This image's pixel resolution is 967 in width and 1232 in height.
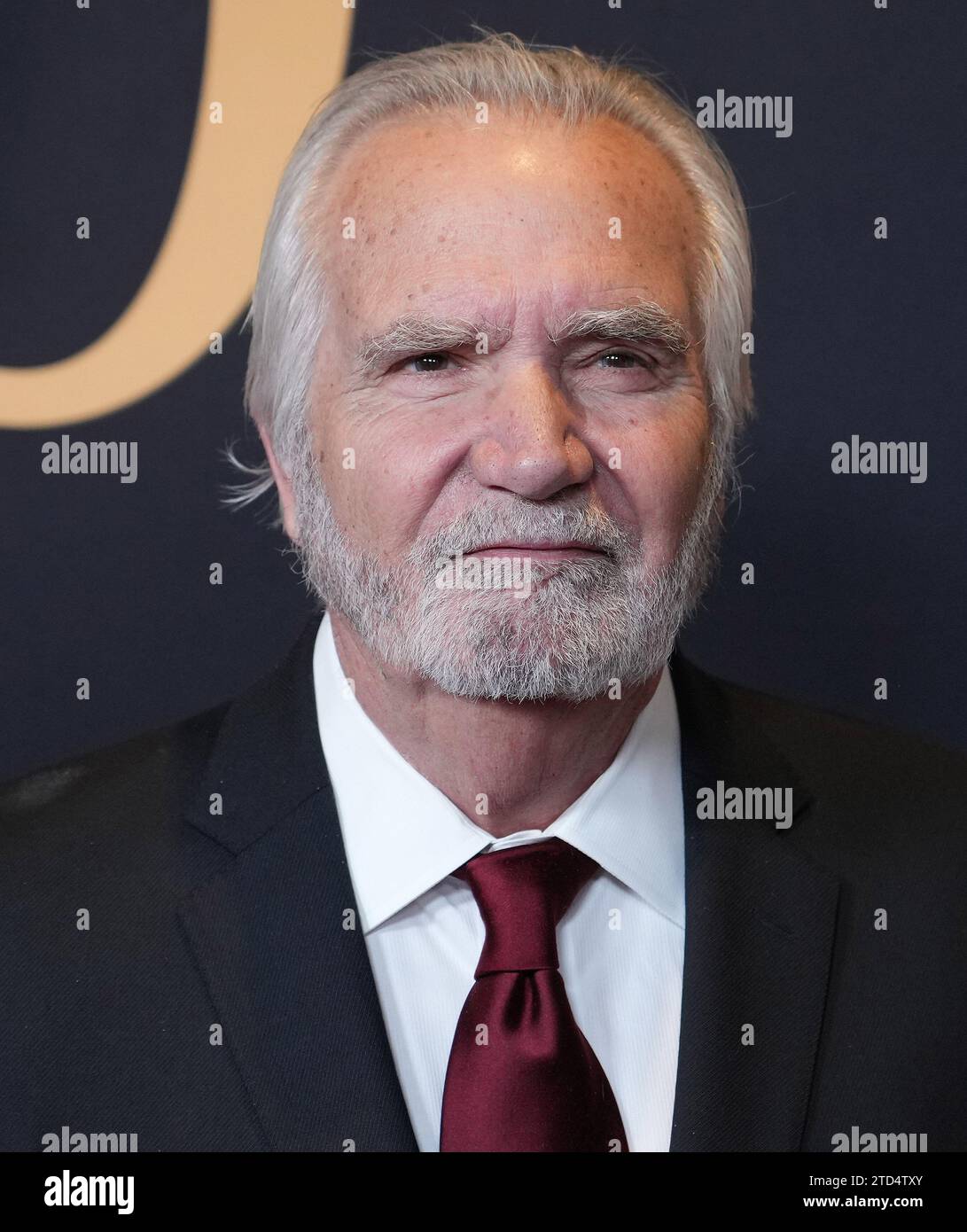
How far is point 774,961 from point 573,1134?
0.77 ft

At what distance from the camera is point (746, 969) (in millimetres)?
1324

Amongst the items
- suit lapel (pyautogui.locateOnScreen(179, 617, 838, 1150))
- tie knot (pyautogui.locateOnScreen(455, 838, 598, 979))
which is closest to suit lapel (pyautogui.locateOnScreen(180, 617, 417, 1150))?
suit lapel (pyautogui.locateOnScreen(179, 617, 838, 1150))

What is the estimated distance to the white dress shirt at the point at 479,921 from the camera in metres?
1.30

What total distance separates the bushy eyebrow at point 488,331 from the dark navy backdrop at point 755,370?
0.48 meters

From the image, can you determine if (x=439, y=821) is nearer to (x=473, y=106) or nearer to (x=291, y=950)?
(x=291, y=950)

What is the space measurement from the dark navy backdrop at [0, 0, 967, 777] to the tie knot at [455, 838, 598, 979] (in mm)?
577

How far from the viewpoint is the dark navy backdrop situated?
5.56 feet

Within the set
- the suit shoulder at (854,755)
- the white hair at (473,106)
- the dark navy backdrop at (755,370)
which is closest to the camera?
the white hair at (473,106)

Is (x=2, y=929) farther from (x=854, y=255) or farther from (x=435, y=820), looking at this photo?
(x=854, y=255)

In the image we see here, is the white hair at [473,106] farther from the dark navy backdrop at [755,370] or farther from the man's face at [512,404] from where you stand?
the dark navy backdrop at [755,370]

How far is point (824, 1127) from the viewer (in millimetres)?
1314

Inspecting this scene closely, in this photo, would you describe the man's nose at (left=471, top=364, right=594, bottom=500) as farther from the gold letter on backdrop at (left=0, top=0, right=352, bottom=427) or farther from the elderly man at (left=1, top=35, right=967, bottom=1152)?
the gold letter on backdrop at (left=0, top=0, right=352, bottom=427)

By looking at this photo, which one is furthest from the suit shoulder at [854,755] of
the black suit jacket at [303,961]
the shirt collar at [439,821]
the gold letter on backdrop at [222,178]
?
the gold letter on backdrop at [222,178]

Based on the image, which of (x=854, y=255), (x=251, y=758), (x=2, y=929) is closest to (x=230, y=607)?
(x=251, y=758)
